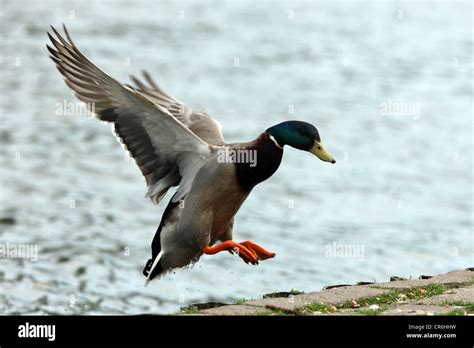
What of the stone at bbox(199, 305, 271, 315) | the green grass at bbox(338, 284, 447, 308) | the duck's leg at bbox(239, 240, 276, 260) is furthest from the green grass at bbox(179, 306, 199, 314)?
the green grass at bbox(338, 284, 447, 308)

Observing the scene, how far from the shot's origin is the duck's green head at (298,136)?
26.5ft

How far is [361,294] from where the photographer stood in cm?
772

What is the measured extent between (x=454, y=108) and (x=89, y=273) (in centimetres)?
1320

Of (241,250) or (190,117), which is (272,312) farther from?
(190,117)

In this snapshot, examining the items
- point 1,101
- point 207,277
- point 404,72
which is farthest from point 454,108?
point 207,277

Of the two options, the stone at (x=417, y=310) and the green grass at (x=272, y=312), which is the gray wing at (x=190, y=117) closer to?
the green grass at (x=272, y=312)

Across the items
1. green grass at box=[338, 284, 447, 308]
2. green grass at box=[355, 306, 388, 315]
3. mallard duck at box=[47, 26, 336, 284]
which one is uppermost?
mallard duck at box=[47, 26, 336, 284]

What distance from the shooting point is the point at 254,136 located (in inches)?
815

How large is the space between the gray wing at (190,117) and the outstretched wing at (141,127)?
67cm

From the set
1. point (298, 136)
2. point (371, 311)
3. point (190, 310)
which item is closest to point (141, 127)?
point (298, 136)

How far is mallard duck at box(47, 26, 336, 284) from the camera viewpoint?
810 cm

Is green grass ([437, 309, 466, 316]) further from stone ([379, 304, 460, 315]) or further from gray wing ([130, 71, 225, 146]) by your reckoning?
gray wing ([130, 71, 225, 146])

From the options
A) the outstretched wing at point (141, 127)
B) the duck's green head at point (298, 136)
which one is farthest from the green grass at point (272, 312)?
the outstretched wing at point (141, 127)

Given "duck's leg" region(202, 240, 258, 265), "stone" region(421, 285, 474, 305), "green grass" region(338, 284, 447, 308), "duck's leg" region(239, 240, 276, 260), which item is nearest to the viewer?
"stone" region(421, 285, 474, 305)
